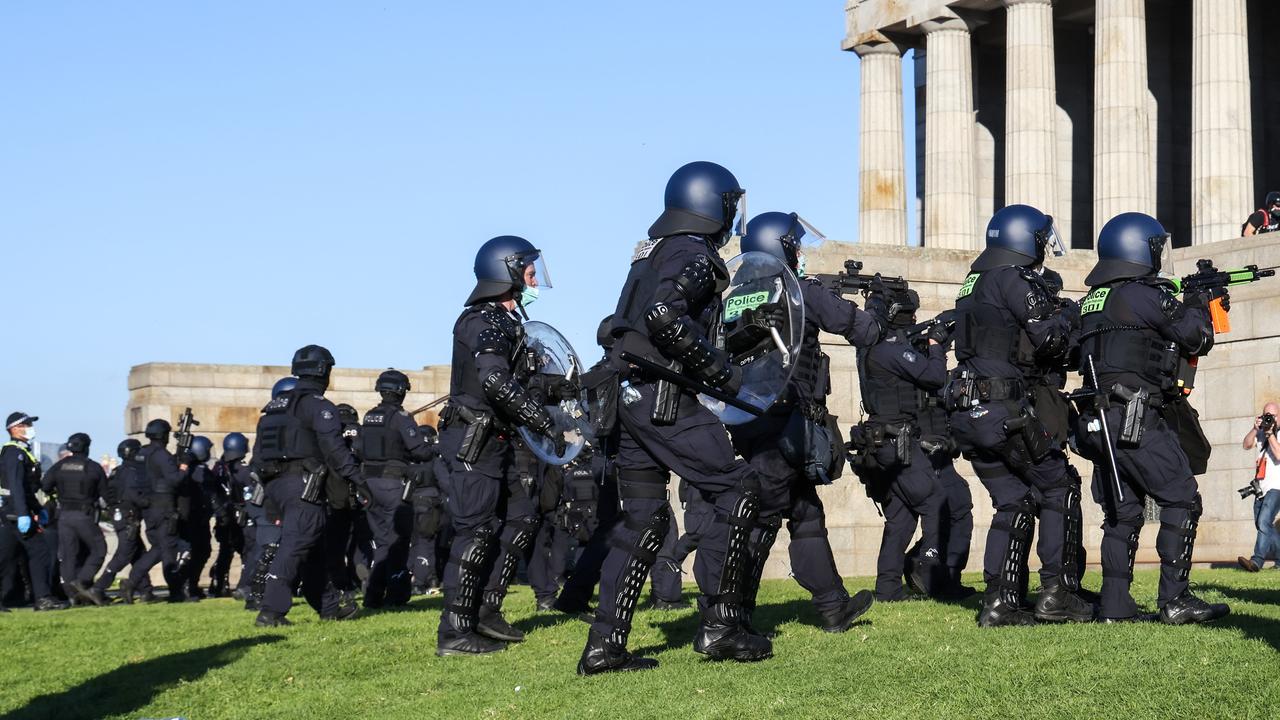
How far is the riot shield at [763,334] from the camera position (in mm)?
8617

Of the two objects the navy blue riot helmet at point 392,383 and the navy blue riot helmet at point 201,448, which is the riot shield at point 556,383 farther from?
the navy blue riot helmet at point 201,448

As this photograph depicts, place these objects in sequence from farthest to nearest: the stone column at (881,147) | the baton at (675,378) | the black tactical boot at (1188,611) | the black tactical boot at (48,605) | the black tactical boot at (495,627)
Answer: the stone column at (881,147) → the black tactical boot at (48,605) → the black tactical boot at (495,627) → the black tactical boot at (1188,611) → the baton at (675,378)

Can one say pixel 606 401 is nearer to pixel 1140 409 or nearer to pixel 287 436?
pixel 1140 409

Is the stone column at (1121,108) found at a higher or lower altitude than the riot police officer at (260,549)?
higher

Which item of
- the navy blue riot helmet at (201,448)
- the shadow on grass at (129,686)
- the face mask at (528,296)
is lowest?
the shadow on grass at (129,686)

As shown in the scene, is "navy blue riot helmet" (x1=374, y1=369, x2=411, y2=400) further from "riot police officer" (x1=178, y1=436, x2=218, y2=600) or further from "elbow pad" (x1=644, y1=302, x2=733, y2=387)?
"elbow pad" (x1=644, y1=302, x2=733, y2=387)

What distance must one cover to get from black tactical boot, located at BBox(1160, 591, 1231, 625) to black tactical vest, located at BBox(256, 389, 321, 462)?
250 inches

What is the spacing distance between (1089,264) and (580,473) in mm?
8692

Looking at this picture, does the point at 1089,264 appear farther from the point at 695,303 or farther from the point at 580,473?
the point at 695,303

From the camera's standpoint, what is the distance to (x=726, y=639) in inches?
338

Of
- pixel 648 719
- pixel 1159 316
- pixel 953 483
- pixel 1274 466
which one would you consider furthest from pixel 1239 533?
pixel 648 719

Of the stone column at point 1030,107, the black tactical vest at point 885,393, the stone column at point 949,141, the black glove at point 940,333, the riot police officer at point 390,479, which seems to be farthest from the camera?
the stone column at point 949,141

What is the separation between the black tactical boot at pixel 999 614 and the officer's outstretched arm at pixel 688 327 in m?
2.46

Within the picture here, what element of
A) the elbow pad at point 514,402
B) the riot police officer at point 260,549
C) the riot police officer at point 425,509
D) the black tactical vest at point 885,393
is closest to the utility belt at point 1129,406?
the black tactical vest at point 885,393
